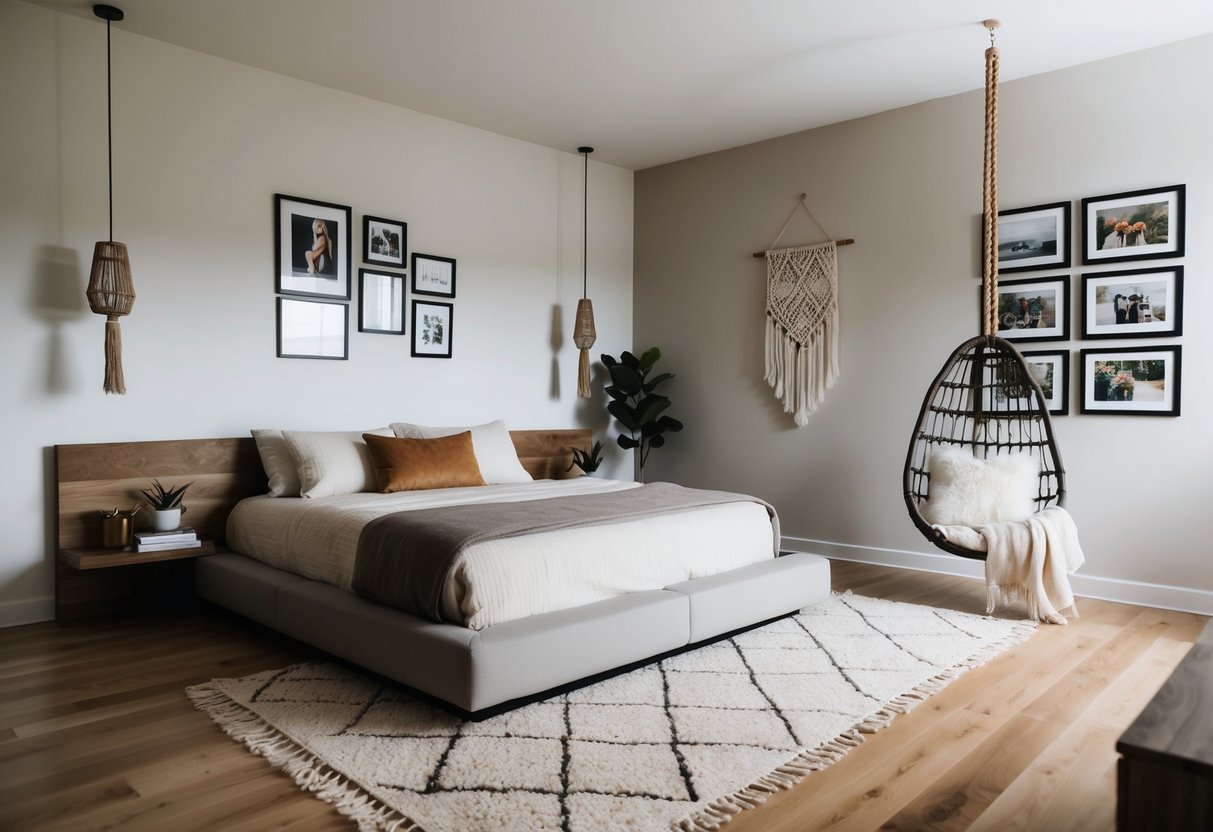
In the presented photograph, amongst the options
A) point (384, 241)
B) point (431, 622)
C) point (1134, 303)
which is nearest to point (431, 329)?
point (384, 241)

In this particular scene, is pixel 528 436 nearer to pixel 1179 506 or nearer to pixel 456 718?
pixel 456 718

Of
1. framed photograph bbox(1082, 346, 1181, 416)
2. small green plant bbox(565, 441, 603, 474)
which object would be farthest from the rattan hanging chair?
small green plant bbox(565, 441, 603, 474)

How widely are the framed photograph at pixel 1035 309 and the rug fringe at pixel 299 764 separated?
3.88 metres

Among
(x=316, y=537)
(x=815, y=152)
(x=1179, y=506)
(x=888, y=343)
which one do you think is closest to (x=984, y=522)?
(x=1179, y=506)

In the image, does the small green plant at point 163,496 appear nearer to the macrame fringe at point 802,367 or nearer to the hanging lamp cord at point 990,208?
the macrame fringe at point 802,367

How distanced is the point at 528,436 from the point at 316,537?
91.0 inches

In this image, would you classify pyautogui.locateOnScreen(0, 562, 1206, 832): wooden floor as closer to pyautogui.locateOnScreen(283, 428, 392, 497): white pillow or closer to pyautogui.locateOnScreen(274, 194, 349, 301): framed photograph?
pyautogui.locateOnScreen(283, 428, 392, 497): white pillow

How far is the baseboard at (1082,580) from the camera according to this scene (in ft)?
12.7

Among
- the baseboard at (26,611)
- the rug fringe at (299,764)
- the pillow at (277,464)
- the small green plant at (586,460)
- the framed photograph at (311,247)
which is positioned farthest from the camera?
the small green plant at (586,460)

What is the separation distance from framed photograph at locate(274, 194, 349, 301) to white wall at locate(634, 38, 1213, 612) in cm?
245

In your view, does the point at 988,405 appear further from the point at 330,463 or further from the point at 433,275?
the point at 330,463

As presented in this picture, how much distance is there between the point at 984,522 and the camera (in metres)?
3.85

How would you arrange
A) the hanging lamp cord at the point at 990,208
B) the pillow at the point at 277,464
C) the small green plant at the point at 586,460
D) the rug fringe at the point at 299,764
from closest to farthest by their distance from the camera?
1. the rug fringe at the point at 299,764
2. the hanging lamp cord at the point at 990,208
3. the pillow at the point at 277,464
4. the small green plant at the point at 586,460

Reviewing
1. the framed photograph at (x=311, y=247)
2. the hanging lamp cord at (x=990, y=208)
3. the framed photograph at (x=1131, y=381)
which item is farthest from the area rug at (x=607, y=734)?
the framed photograph at (x=311, y=247)
